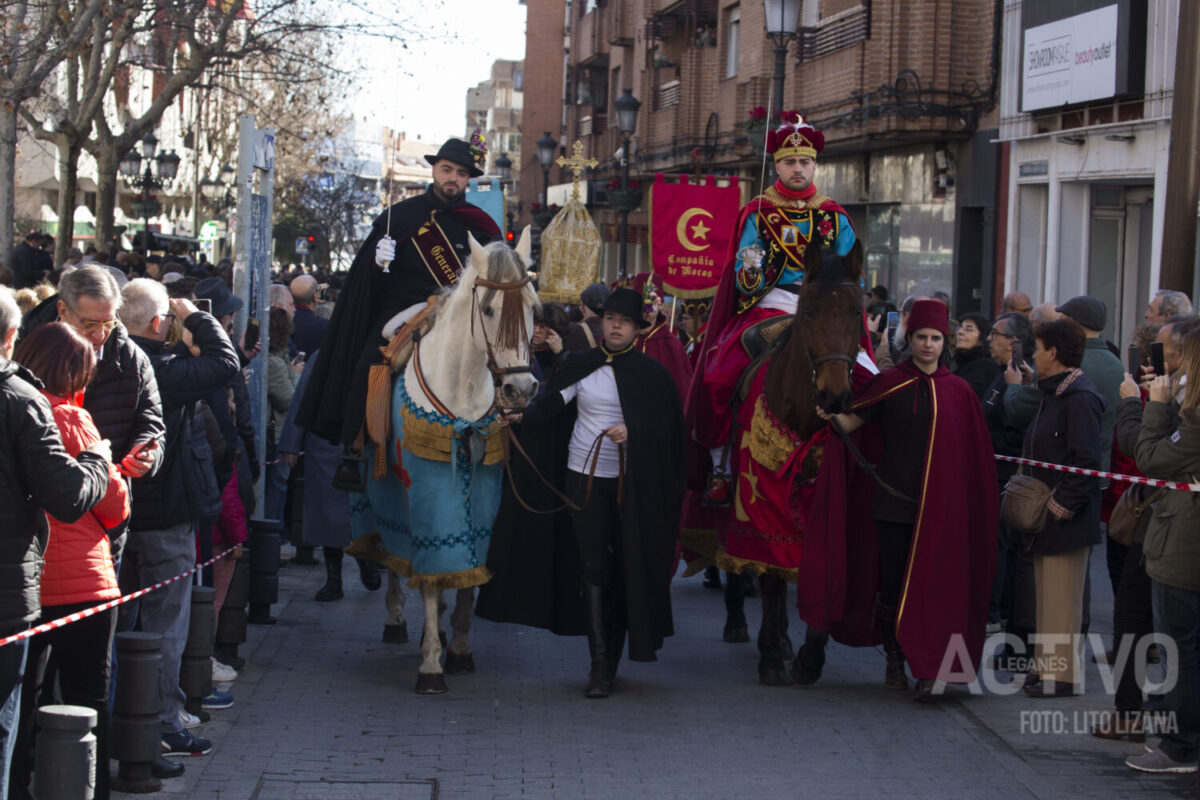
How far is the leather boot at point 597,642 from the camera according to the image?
7809 mm

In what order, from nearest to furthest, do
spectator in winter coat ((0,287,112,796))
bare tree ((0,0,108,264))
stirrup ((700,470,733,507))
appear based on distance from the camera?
spectator in winter coat ((0,287,112,796)) < stirrup ((700,470,733,507)) < bare tree ((0,0,108,264))

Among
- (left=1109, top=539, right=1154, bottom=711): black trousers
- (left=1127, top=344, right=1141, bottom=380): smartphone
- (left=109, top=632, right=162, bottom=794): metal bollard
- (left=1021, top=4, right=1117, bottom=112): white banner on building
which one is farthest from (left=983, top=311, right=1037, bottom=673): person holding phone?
(left=1021, top=4, right=1117, bottom=112): white banner on building

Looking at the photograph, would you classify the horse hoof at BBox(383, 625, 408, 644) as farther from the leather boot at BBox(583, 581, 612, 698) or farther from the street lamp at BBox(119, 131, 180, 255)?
the street lamp at BBox(119, 131, 180, 255)

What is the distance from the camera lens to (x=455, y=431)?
786 cm

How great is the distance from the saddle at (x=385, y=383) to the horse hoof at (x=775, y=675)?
7.79ft

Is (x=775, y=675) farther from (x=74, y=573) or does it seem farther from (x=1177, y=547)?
(x=74, y=573)

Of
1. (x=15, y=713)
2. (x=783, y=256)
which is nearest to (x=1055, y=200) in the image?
(x=783, y=256)

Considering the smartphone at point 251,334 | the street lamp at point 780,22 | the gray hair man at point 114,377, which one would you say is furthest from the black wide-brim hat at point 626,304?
the street lamp at point 780,22

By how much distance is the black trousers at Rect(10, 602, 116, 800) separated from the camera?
17.9 feet

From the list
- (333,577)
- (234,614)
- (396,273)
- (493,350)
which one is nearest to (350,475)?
(234,614)

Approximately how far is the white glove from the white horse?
1.29 ft

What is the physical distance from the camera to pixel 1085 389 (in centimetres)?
755

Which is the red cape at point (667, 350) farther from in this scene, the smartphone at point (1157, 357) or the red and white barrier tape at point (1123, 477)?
the smartphone at point (1157, 357)

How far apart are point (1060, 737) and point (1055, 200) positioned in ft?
42.4
